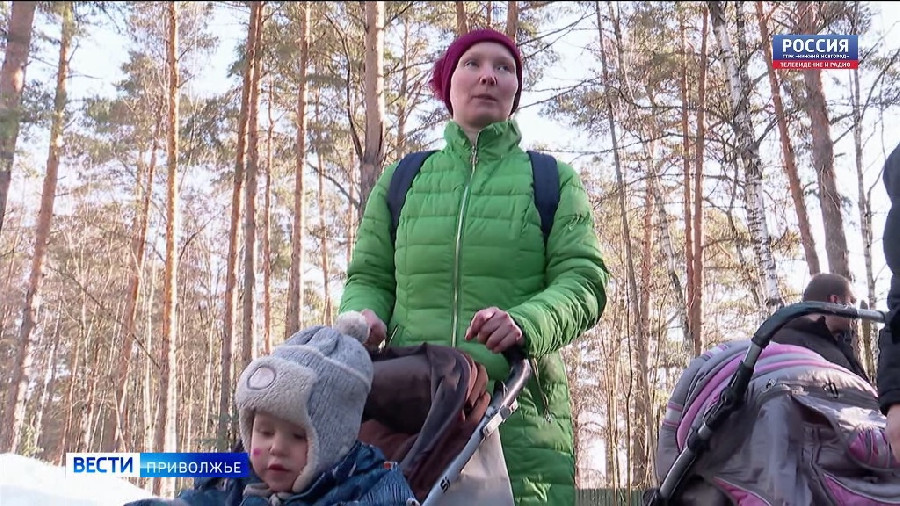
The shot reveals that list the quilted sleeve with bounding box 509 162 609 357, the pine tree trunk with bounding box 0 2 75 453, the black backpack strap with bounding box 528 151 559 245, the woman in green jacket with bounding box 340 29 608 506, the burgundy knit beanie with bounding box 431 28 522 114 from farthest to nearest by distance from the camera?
the pine tree trunk with bounding box 0 2 75 453 → the burgundy knit beanie with bounding box 431 28 522 114 → the black backpack strap with bounding box 528 151 559 245 → the woman in green jacket with bounding box 340 29 608 506 → the quilted sleeve with bounding box 509 162 609 357

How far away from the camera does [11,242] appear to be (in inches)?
590

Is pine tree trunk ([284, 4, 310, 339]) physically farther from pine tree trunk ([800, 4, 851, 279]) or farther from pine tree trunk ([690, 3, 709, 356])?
pine tree trunk ([800, 4, 851, 279])

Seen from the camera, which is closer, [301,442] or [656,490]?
[301,442]

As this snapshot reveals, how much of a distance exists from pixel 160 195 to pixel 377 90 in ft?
36.9

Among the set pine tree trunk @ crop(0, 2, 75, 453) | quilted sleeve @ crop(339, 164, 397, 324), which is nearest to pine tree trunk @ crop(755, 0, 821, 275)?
quilted sleeve @ crop(339, 164, 397, 324)

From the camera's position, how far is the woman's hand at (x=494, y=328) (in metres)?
1.76

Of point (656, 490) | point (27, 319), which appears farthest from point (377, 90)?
point (27, 319)

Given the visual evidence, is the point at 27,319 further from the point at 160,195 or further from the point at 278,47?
the point at 278,47

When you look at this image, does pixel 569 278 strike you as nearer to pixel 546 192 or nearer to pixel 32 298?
pixel 546 192

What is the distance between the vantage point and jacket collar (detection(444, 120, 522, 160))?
2.30 m

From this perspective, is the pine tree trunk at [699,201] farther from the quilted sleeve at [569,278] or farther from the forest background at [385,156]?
the quilted sleeve at [569,278]

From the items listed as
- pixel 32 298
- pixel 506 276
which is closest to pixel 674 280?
pixel 506 276

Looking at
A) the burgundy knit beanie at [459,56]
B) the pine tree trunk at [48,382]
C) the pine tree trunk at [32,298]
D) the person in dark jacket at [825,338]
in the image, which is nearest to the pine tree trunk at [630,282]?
the person in dark jacket at [825,338]

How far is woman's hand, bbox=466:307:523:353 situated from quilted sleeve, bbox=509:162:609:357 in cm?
9
